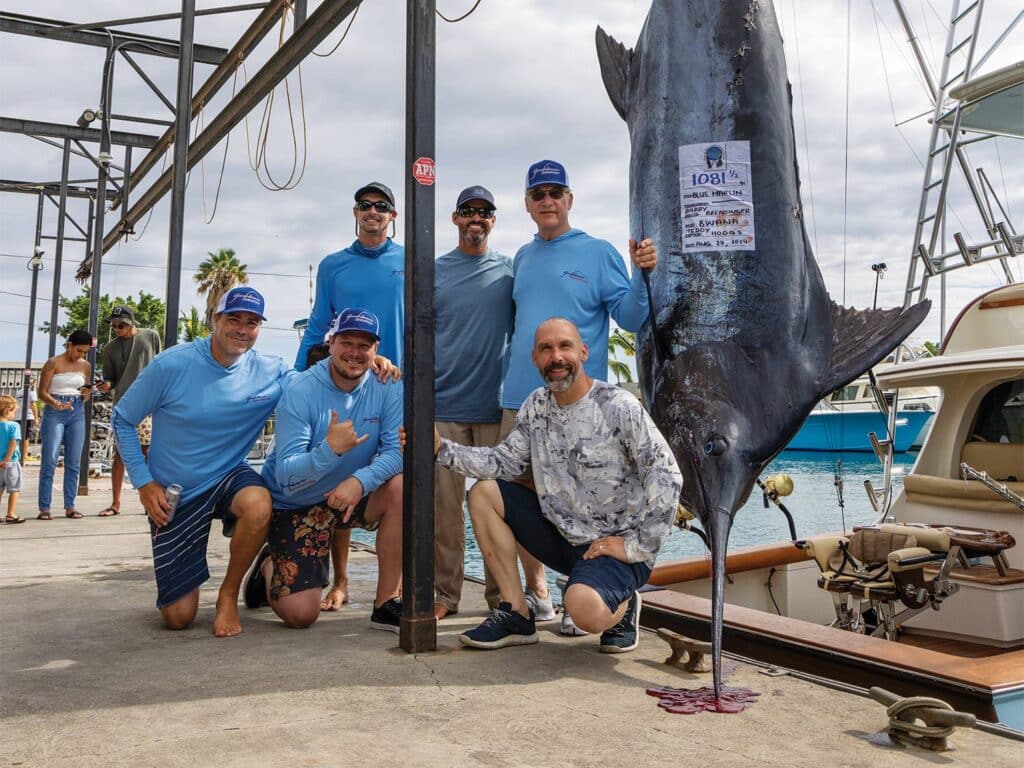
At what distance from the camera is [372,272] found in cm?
358

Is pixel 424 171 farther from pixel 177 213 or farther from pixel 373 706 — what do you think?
pixel 177 213

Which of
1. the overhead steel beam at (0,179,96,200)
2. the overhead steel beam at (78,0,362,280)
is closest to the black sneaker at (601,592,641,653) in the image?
the overhead steel beam at (78,0,362,280)

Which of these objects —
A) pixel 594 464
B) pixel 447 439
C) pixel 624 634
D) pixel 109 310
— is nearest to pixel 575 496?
pixel 594 464

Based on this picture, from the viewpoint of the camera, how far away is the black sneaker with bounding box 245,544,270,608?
354 cm

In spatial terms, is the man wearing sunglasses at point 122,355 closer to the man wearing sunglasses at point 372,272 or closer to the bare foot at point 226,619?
the man wearing sunglasses at point 372,272

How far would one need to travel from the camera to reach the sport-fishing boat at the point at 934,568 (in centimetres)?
257

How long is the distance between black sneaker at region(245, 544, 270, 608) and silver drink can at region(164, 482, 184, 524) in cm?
50

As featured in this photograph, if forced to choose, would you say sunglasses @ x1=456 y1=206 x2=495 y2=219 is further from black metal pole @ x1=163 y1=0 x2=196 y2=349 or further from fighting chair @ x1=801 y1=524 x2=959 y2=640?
black metal pole @ x1=163 y1=0 x2=196 y2=349

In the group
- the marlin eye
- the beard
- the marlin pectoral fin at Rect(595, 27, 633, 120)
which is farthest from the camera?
the marlin pectoral fin at Rect(595, 27, 633, 120)

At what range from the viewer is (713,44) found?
3.08 m

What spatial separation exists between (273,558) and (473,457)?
2.92 ft

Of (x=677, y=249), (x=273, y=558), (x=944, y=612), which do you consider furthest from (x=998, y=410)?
(x=273, y=558)

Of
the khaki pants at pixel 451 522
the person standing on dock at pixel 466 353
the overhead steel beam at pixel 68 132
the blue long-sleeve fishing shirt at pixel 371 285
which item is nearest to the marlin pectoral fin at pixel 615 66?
the person standing on dock at pixel 466 353

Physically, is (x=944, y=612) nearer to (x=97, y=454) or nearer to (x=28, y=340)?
(x=97, y=454)
